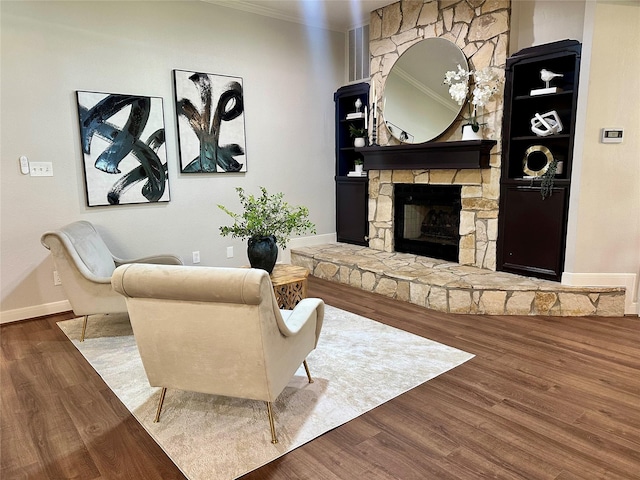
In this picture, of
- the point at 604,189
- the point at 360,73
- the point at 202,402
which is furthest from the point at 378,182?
the point at 202,402

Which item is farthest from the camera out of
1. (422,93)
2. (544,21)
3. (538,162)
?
(422,93)

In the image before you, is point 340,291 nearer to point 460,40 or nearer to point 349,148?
point 349,148

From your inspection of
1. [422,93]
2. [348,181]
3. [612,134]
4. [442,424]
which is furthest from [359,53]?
[442,424]

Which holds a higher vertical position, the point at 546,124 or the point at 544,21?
the point at 544,21

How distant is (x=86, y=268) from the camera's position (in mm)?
3250

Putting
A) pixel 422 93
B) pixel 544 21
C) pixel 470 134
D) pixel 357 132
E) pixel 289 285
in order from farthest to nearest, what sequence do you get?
pixel 357 132
pixel 422 93
pixel 470 134
pixel 544 21
pixel 289 285

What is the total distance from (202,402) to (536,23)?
4324 mm

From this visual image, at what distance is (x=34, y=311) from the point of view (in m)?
3.86

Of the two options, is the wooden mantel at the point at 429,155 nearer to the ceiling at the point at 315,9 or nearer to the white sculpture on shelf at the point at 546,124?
the white sculpture on shelf at the point at 546,124

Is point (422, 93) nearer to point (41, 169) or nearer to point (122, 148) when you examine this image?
point (122, 148)

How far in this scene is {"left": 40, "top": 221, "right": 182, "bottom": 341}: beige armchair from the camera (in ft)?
10.3

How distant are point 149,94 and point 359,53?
2.78 m

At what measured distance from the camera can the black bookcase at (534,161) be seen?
12.6 feet

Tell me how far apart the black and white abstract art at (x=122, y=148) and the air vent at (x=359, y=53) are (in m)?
2.64
